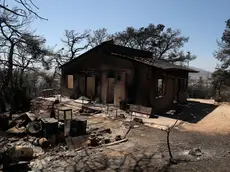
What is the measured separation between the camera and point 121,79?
15148 millimetres

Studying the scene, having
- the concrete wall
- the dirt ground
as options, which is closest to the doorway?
the concrete wall

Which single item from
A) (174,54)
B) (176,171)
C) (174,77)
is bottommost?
(176,171)

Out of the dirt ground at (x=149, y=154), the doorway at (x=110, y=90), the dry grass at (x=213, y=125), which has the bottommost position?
the dirt ground at (x=149, y=154)

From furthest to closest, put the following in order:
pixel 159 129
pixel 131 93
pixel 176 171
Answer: pixel 131 93, pixel 159 129, pixel 176 171

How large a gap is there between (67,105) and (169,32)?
2451 centimetres

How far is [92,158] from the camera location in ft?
22.2

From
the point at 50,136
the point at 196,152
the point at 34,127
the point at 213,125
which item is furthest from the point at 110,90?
the point at 196,152

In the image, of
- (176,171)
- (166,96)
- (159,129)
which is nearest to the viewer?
(176,171)

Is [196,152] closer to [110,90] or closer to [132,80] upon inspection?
[132,80]

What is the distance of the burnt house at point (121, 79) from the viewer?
14297mm

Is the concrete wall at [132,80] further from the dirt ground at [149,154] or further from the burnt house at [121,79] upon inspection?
the dirt ground at [149,154]

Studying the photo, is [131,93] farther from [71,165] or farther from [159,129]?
[71,165]

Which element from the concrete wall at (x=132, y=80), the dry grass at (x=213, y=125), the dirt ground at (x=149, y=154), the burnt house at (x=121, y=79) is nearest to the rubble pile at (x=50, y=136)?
the dirt ground at (x=149, y=154)

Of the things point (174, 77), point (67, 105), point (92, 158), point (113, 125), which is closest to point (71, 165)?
point (92, 158)
